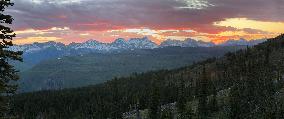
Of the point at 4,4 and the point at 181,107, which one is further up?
the point at 4,4

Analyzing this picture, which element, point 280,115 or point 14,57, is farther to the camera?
point 280,115

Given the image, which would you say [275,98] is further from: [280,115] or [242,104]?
[280,115]

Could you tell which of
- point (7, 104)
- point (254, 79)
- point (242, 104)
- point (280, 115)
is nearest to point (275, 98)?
point (242, 104)

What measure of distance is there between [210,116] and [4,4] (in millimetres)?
134380

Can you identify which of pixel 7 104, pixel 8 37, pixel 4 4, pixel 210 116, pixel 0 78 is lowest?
pixel 210 116

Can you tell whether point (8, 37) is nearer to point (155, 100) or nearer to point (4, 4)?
point (4, 4)

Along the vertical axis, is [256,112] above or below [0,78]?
below

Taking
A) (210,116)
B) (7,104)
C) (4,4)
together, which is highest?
(4,4)

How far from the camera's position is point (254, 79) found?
7815 inches

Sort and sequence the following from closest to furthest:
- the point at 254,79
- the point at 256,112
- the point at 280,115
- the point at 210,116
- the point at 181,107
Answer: the point at 280,115
the point at 256,112
the point at 210,116
the point at 181,107
the point at 254,79

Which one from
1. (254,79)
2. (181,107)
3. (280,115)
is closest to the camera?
(280,115)

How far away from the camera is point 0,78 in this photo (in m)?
23.8

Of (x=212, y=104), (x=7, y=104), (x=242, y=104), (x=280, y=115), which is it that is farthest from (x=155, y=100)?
(x=7, y=104)

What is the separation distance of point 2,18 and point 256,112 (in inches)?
5015
